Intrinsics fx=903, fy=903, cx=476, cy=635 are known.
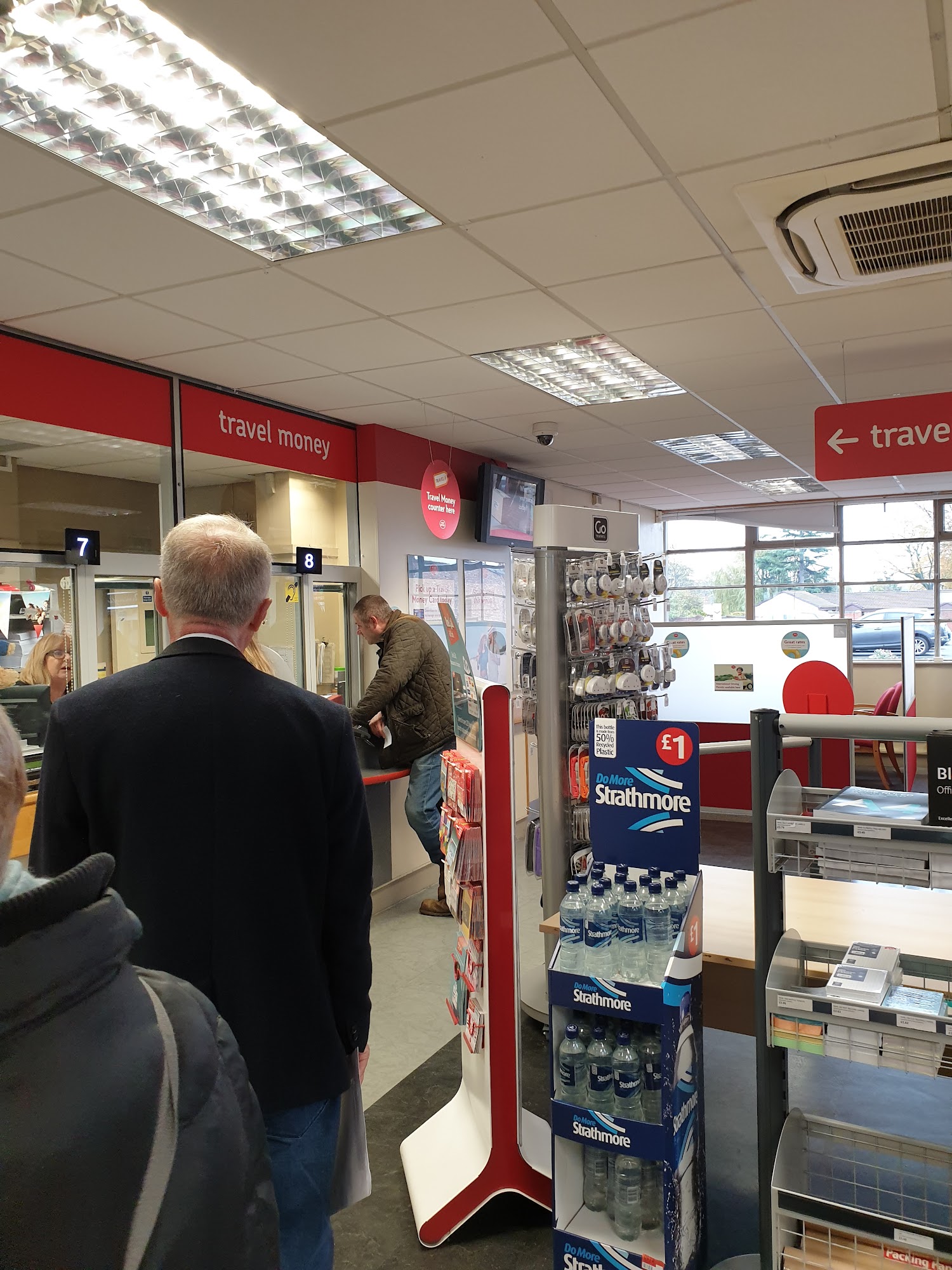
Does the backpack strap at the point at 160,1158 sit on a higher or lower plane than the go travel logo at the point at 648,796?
higher

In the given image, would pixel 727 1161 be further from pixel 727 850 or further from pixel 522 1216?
pixel 727 850

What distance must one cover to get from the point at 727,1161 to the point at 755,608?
10.2 meters

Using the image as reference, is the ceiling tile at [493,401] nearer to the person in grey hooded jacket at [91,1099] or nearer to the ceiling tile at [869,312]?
the ceiling tile at [869,312]

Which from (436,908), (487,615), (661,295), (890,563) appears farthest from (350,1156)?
(890,563)

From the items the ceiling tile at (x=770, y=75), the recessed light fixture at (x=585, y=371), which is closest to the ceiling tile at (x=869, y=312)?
the recessed light fixture at (x=585, y=371)

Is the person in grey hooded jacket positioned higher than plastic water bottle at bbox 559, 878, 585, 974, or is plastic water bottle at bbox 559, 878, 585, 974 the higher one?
the person in grey hooded jacket

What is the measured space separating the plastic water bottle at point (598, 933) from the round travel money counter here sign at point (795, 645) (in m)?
5.72

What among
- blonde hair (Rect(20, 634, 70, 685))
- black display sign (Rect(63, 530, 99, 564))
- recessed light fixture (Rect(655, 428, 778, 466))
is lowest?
blonde hair (Rect(20, 634, 70, 685))

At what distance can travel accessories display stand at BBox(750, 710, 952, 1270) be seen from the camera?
1.69 meters

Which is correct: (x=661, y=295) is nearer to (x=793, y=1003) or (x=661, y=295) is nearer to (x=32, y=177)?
(x=32, y=177)

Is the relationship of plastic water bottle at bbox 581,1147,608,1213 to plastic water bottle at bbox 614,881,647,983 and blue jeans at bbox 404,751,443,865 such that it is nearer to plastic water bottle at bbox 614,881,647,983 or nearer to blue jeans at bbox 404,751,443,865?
plastic water bottle at bbox 614,881,647,983

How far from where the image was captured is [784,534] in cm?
1223

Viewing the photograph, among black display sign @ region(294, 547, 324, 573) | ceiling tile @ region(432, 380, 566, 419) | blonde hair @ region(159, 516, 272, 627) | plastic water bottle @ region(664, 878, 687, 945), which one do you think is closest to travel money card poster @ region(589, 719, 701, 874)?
plastic water bottle @ region(664, 878, 687, 945)

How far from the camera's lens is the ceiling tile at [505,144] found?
2293mm
